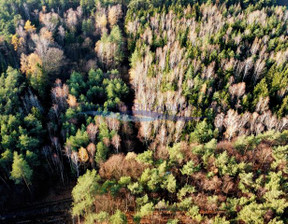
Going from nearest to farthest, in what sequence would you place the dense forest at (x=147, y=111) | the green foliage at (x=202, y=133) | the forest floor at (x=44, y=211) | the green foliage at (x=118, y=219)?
the green foliage at (x=118, y=219), the dense forest at (x=147, y=111), the forest floor at (x=44, y=211), the green foliage at (x=202, y=133)

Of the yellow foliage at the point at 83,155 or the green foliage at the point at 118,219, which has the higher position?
the green foliage at the point at 118,219

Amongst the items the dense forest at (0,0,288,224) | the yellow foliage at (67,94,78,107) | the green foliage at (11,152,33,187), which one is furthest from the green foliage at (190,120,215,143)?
the green foliage at (11,152,33,187)

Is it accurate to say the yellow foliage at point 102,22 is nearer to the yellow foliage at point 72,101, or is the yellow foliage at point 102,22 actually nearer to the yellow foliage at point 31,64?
the yellow foliage at point 31,64

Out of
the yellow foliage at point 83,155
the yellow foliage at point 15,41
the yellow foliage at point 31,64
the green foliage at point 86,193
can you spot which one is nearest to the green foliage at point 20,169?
the yellow foliage at point 83,155

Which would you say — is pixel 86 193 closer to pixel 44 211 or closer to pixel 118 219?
pixel 118 219

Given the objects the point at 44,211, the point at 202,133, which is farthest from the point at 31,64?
the point at 202,133

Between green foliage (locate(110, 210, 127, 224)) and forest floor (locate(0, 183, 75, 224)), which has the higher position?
green foliage (locate(110, 210, 127, 224))

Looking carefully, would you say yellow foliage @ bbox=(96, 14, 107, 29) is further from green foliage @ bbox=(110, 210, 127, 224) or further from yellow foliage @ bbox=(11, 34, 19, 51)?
green foliage @ bbox=(110, 210, 127, 224)

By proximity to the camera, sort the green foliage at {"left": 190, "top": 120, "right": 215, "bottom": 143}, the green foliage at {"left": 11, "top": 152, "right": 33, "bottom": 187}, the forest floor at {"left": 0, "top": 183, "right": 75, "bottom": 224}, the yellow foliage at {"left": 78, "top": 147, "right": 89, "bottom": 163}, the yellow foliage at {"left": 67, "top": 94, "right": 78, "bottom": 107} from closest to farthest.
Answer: the green foliage at {"left": 11, "top": 152, "right": 33, "bottom": 187}
the forest floor at {"left": 0, "top": 183, "right": 75, "bottom": 224}
the yellow foliage at {"left": 78, "top": 147, "right": 89, "bottom": 163}
the green foliage at {"left": 190, "top": 120, "right": 215, "bottom": 143}
the yellow foliage at {"left": 67, "top": 94, "right": 78, "bottom": 107}

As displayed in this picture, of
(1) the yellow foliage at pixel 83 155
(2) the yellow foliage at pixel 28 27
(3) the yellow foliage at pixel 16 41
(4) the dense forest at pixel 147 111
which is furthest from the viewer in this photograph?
(2) the yellow foliage at pixel 28 27

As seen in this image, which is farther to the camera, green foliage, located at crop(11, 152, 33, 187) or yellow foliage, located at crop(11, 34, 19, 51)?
yellow foliage, located at crop(11, 34, 19, 51)

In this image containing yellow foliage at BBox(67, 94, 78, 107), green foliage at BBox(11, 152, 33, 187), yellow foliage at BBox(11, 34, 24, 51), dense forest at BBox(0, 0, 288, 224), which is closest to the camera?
dense forest at BBox(0, 0, 288, 224)
